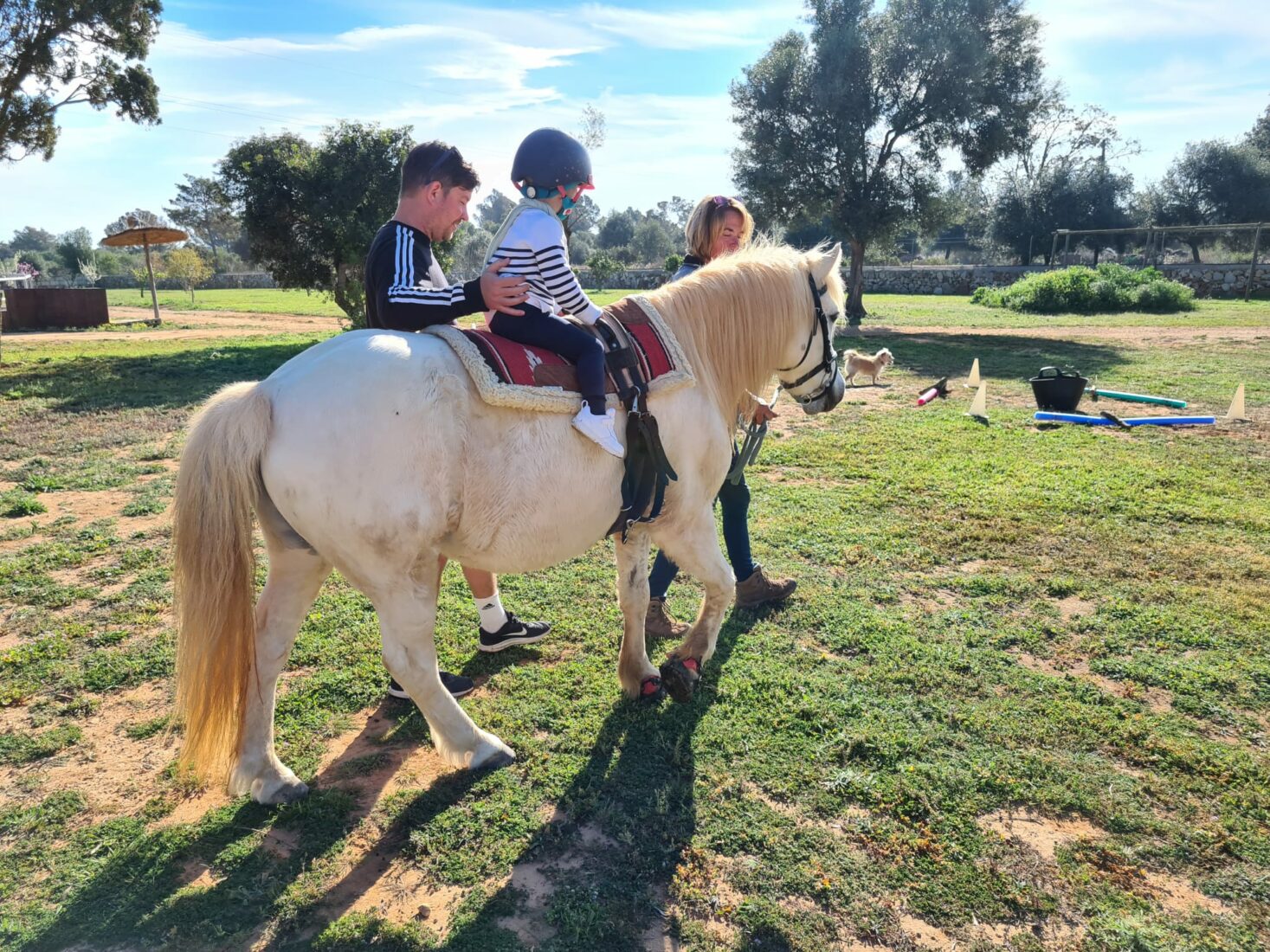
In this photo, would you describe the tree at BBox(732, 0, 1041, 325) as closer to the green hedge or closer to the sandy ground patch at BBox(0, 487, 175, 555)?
the green hedge

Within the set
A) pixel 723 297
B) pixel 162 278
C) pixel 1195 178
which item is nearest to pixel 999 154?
pixel 723 297

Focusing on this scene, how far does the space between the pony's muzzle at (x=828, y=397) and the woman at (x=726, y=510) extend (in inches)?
8.5

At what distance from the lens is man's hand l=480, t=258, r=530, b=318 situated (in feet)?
9.05

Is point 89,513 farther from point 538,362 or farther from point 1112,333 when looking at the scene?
point 1112,333

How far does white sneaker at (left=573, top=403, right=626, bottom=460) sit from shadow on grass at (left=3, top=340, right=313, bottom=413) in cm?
900

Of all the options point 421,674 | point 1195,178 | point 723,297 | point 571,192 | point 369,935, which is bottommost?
point 369,935

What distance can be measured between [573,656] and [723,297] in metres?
2.12

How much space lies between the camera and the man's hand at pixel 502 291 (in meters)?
2.76

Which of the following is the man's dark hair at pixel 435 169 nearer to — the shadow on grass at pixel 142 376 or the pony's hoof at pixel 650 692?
the pony's hoof at pixel 650 692

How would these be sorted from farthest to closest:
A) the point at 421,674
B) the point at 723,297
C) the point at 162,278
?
1. the point at 162,278
2. the point at 723,297
3. the point at 421,674

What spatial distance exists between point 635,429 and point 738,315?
92 centimetres

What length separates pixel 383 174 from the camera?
15.4 metres

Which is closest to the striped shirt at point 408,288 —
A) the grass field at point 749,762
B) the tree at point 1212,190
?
the grass field at point 749,762

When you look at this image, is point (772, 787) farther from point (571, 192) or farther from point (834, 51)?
point (834, 51)
